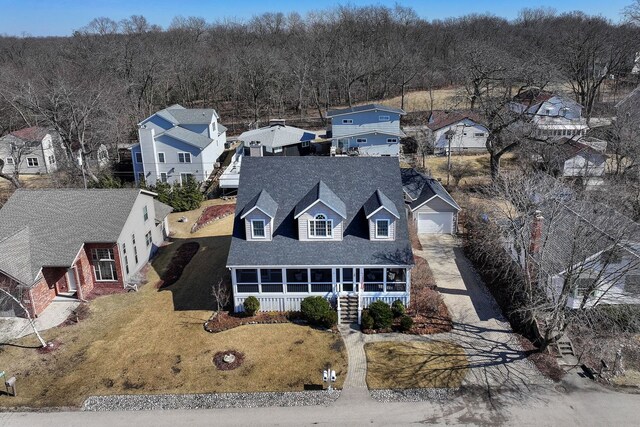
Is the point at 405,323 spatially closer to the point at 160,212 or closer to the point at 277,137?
the point at 160,212

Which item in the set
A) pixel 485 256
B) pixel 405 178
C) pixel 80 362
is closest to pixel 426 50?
pixel 405 178

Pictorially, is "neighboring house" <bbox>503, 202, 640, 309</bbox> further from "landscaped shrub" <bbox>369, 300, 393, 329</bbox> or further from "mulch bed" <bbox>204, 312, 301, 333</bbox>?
"mulch bed" <bbox>204, 312, 301, 333</bbox>

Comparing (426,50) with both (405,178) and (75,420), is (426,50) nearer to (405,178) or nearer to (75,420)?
(405,178)

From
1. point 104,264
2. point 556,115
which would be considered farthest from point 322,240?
point 556,115

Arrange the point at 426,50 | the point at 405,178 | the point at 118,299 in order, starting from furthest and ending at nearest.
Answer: the point at 426,50 < the point at 405,178 < the point at 118,299

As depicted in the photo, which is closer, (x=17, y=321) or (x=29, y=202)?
(x=17, y=321)

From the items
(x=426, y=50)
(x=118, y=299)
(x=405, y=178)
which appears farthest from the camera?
(x=426, y=50)
